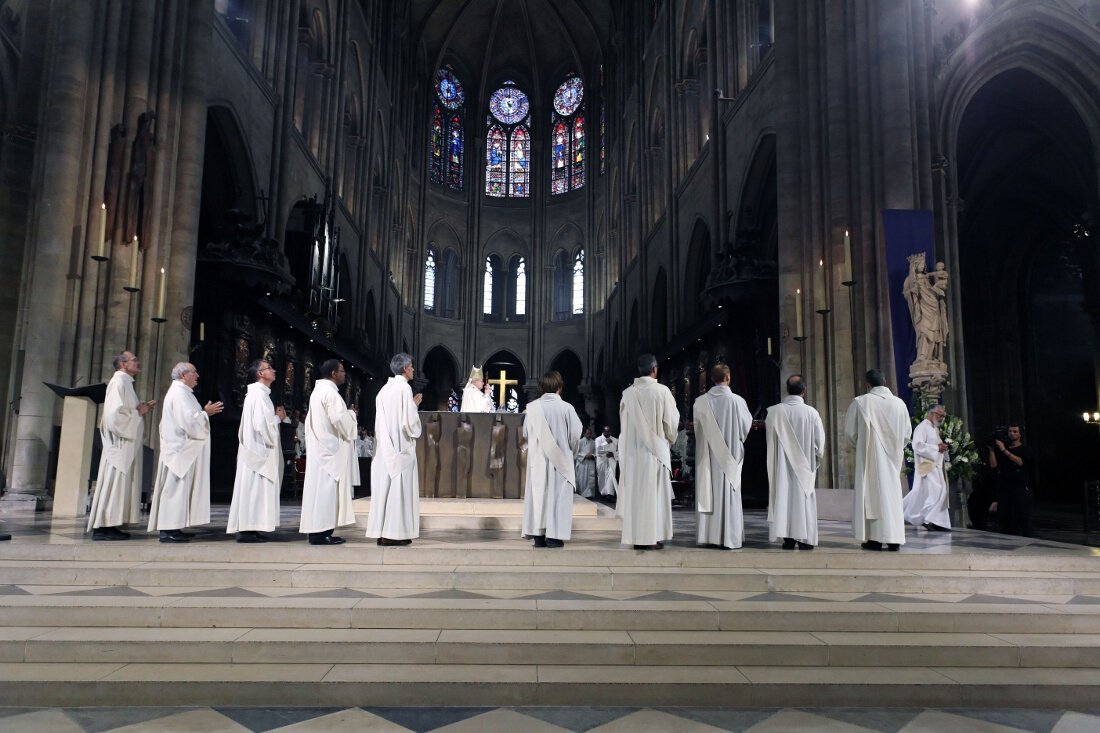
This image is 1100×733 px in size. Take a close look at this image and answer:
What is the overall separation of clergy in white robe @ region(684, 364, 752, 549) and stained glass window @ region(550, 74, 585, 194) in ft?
112

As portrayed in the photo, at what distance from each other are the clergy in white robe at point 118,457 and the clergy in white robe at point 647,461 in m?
4.04

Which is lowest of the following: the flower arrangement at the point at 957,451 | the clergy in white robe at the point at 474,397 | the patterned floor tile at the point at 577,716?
the patterned floor tile at the point at 577,716

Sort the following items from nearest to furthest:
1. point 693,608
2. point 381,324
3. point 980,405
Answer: point 693,608 → point 980,405 → point 381,324

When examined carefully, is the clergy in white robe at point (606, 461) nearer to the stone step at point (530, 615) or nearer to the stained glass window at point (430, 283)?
the stone step at point (530, 615)

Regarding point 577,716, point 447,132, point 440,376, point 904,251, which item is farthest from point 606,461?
point 447,132

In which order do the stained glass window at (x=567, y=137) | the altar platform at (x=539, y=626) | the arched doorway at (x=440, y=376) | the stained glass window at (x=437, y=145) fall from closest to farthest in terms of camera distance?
the altar platform at (x=539, y=626) → the stained glass window at (x=437, y=145) → the arched doorway at (x=440, y=376) → the stained glass window at (x=567, y=137)

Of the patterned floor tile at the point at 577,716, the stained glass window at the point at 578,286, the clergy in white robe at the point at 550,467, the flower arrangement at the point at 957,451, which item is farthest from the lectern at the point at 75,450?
the stained glass window at the point at 578,286

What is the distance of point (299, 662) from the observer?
4238mm

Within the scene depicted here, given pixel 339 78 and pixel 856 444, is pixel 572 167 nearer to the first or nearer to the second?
pixel 339 78

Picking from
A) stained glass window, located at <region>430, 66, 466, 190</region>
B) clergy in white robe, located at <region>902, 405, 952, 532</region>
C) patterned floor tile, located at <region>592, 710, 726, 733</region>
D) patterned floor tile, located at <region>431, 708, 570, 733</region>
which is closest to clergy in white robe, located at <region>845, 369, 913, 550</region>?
clergy in white robe, located at <region>902, 405, 952, 532</region>

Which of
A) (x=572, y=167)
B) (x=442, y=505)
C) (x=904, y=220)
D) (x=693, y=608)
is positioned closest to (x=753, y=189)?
(x=904, y=220)

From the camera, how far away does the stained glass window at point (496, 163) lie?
41.4m

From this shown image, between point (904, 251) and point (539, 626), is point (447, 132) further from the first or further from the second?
point (539, 626)

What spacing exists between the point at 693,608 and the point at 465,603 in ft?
4.56
